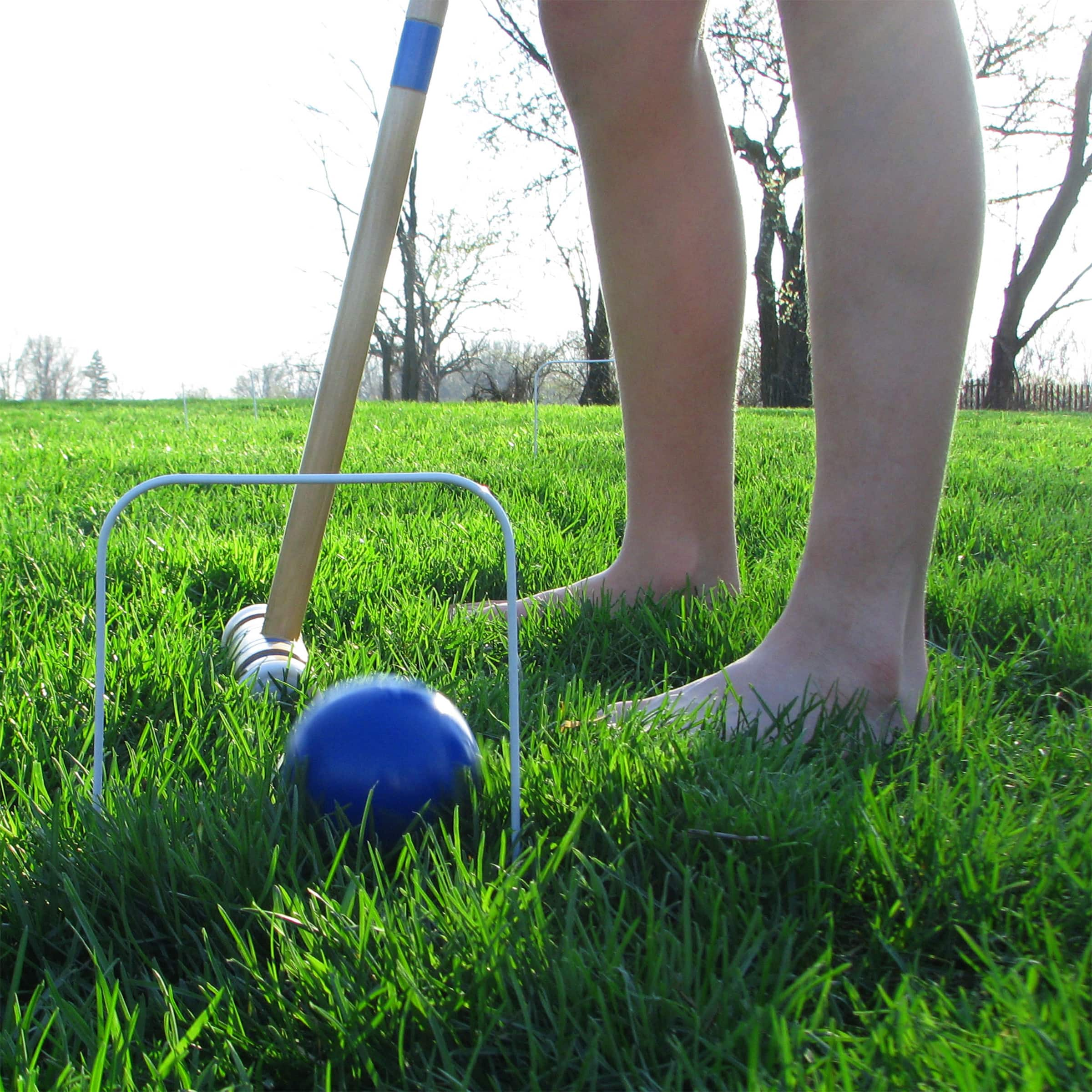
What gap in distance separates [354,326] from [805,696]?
0.84m

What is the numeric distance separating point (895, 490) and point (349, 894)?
0.84 metres

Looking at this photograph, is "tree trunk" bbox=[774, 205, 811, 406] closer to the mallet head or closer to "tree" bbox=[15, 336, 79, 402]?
Result: the mallet head

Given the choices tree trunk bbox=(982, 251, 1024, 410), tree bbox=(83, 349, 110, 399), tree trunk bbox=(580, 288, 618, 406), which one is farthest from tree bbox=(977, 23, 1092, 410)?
tree bbox=(83, 349, 110, 399)

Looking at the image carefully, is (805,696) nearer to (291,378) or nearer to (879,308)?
(879,308)

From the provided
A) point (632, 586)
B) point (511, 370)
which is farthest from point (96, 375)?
point (632, 586)

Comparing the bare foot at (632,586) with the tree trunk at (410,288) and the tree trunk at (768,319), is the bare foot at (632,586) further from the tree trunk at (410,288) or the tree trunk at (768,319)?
the tree trunk at (410,288)

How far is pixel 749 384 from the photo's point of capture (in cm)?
2294

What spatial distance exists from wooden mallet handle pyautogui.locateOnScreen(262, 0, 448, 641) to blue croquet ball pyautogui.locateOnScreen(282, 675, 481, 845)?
39 centimetres

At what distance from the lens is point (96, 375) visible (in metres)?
64.8

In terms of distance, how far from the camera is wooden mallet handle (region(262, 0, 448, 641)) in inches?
55.5

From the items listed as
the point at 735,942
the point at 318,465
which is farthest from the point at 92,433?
the point at 735,942

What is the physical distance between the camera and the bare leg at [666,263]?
170cm

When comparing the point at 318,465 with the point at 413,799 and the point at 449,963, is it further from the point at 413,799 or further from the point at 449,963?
the point at 449,963

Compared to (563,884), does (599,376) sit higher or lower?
higher
